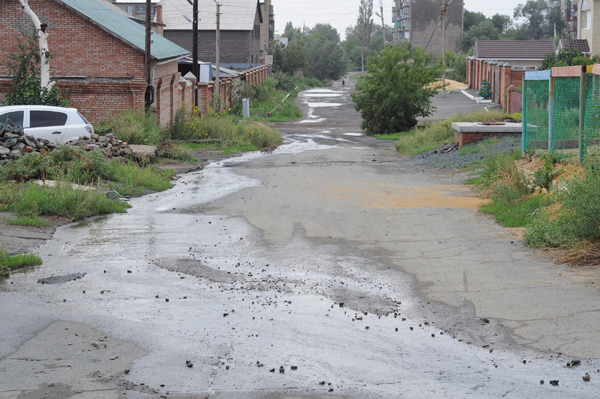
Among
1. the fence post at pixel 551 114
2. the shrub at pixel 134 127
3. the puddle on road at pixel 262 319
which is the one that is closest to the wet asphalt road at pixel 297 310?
the puddle on road at pixel 262 319

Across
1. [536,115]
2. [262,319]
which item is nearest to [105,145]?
[536,115]

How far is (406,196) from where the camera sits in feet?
48.4

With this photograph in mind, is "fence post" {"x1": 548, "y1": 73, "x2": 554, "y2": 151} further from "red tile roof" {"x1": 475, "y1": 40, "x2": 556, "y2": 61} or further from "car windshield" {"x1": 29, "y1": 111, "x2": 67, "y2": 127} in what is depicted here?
"red tile roof" {"x1": 475, "y1": 40, "x2": 556, "y2": 61}

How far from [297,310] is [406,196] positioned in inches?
317

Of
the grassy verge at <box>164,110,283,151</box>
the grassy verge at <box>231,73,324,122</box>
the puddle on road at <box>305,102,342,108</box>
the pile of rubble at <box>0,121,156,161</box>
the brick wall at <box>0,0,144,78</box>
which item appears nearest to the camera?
the pile of rubble at <box>0,121,156,161</box>

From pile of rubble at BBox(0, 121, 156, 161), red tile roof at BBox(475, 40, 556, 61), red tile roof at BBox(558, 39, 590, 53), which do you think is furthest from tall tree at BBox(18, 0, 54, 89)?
red tile roof at BBox(475, 40, 556, 61)

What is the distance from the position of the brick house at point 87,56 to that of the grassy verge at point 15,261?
17.7m

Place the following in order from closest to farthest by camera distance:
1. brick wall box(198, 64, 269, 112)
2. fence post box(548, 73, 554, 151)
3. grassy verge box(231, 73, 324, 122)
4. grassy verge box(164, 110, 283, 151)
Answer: fence post box(548, 73, 554, 151) → grassy verge box(164, 110, 283, 151) → brick wall box(198, 64, 269, 112) → grassy verge box(231, 73, 324, 122)

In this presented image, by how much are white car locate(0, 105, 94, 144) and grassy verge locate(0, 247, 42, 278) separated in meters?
9.50

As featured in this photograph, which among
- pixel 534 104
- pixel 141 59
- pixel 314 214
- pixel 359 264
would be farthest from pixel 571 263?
pixel 141 59

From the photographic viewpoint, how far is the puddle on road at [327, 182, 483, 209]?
13.6 meters

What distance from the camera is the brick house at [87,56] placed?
26.1m

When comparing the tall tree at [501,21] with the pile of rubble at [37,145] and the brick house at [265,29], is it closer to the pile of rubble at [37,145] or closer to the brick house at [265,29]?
the brick house at [265,29]

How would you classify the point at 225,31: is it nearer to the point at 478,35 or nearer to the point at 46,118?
the point at 46,118
